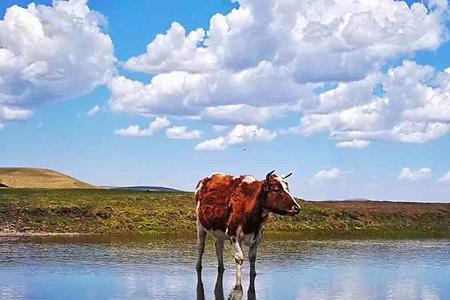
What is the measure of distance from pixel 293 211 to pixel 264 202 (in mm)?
897

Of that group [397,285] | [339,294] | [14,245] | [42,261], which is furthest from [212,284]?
[14,245]

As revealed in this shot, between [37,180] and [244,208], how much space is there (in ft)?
314

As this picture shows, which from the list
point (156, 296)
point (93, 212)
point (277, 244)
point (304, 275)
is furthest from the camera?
point (93, 212)

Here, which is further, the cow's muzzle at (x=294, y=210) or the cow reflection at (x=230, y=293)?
the cow's muzzle at (x=294, y=210)

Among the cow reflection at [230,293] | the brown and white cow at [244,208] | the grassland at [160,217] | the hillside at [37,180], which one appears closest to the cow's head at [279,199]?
the brown and white cow at [244,208]

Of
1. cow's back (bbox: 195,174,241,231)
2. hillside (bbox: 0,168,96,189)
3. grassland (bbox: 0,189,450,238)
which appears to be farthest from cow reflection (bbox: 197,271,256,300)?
hillside (bbox: 0,168,96,189)

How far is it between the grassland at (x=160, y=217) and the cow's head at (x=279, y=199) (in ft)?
99.8

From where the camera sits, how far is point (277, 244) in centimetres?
4097

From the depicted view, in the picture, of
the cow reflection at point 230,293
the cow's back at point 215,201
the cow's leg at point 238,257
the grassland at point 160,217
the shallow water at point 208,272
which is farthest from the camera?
the grassland at point 160,217

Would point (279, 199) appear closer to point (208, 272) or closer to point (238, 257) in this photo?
point (238, 257)

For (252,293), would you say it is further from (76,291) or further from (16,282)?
(16,282)

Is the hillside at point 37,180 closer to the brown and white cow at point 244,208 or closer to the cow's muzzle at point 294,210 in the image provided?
the brown and white cow at point 244,208

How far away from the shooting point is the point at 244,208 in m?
21.5

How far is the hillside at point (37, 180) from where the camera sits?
345 feet
